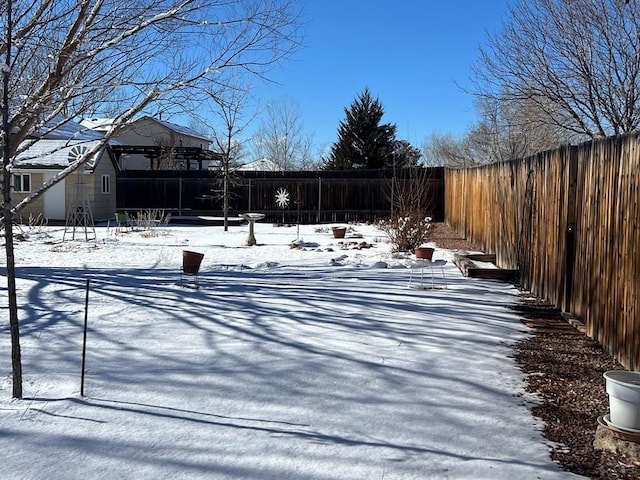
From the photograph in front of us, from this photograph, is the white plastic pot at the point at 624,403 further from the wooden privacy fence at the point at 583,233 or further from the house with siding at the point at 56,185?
the house with siding at the point at 56,185

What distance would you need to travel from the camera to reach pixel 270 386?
4.08 metres

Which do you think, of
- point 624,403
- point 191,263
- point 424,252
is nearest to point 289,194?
point 424,252

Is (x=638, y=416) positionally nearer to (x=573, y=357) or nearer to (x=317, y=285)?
(x=573, y=357)

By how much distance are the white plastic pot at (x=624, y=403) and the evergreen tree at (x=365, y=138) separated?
32531 mm

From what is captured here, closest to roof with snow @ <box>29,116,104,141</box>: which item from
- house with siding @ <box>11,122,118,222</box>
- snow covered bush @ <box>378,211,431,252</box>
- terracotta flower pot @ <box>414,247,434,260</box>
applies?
terracotta flower pot @ <box>414,247,434,260</box>

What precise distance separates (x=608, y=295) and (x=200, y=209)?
22161 mm

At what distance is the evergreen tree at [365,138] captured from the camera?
117ft

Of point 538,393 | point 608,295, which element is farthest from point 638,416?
point 608,295

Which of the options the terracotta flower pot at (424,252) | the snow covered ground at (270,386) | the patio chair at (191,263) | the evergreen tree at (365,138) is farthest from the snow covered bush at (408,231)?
the evergreen tree at (365,138)

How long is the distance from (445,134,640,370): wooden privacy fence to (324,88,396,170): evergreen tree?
83.1 feet

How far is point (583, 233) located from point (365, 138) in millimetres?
30309

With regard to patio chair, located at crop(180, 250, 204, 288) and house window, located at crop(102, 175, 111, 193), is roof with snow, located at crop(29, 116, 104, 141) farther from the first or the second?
house window, located at crop(102, 175, 111, 193)

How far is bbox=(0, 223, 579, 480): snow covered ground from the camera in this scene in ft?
9.83

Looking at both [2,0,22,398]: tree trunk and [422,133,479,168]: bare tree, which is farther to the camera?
[422,133,479,168]: bare tree
